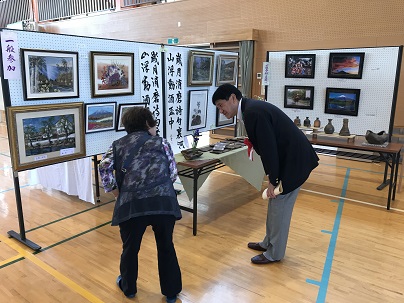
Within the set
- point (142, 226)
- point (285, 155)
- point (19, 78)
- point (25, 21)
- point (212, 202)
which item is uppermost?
point (25, 21)

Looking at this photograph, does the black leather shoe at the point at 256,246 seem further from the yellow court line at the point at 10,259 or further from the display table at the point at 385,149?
the yellow court line at the point at 10,259


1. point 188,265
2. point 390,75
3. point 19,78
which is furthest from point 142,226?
point 390,75

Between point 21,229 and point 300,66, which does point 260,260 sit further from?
point 300,66

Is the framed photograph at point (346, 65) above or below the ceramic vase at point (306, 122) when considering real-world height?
above

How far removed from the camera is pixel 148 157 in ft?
6.65

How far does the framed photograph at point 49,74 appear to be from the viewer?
282cm

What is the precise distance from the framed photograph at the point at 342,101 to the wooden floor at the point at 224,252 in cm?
132

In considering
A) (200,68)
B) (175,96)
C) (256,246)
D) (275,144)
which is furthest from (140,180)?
(200,68)

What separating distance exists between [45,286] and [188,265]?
1.14 m

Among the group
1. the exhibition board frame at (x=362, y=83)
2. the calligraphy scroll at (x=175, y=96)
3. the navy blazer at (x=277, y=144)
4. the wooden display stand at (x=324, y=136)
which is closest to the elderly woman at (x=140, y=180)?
the navy blazer at (x=277, y=144)

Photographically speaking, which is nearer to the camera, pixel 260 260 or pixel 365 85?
pixel 260 260

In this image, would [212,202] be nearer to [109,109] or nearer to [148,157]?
[109,109]

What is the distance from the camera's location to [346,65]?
513 centimetres

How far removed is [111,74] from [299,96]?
3417 millimetres
